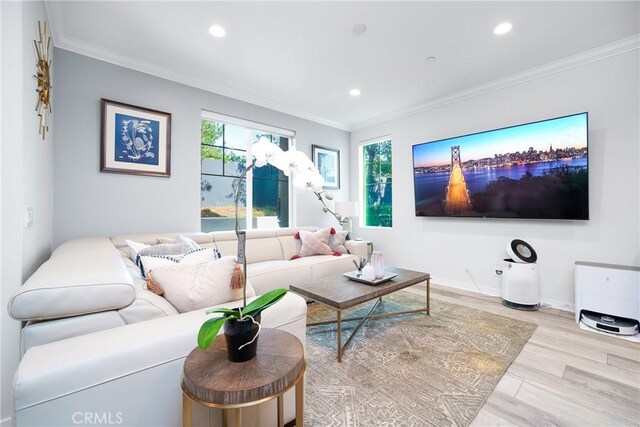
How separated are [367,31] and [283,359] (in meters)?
2.65

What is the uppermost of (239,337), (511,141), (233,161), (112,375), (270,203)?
(511,141)

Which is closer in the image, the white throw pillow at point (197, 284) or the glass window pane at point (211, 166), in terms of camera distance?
the white throw pillow at point (197, 284)

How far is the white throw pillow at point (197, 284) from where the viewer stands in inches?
50.7

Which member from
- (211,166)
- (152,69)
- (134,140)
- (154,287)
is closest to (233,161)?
(211,166)

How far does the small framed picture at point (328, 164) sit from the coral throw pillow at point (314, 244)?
132cm

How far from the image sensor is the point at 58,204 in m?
2.50

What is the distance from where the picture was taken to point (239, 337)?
873mm

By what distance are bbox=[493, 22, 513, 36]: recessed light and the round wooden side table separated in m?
2.98

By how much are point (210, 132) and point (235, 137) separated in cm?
35

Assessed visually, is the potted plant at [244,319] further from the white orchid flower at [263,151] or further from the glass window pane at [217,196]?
the glass window pane at [217,196]

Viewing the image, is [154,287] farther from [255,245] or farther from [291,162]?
[255,245]

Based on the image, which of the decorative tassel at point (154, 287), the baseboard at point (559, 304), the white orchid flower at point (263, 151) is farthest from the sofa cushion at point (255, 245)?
the baseboard at point (559, 304)

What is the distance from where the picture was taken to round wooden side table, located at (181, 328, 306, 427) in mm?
750

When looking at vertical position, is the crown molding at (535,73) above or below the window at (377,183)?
above
